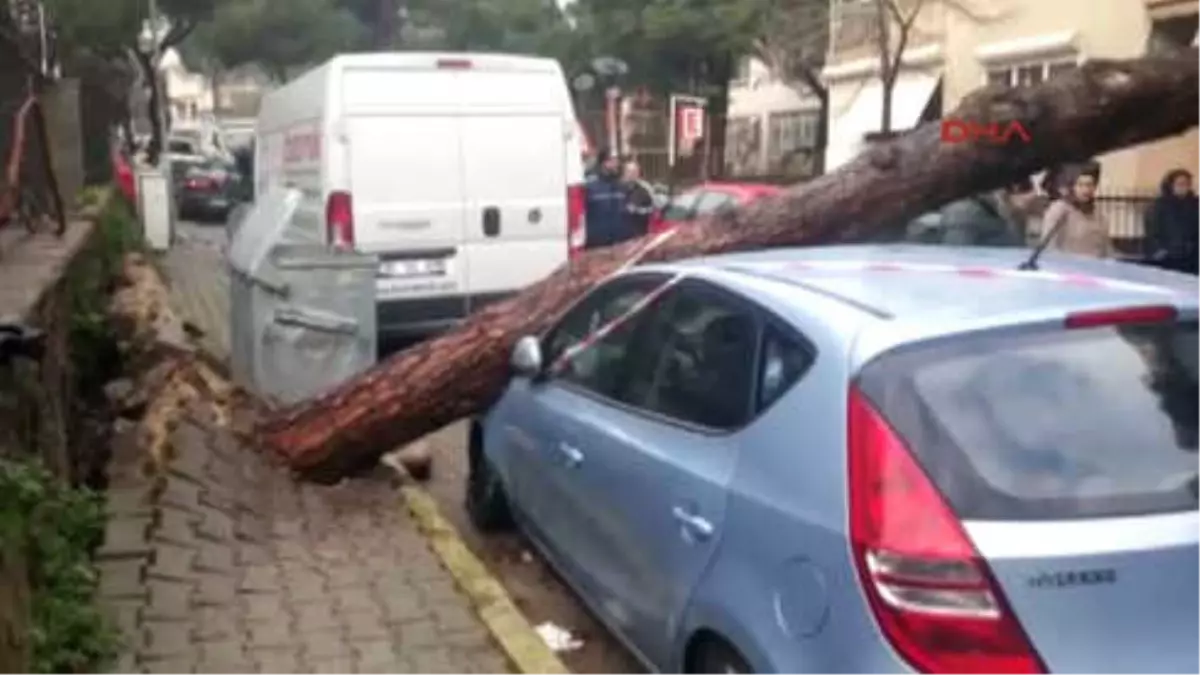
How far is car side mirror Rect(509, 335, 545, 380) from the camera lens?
5664 mm

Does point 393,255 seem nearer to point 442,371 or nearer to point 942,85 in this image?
point 442,371

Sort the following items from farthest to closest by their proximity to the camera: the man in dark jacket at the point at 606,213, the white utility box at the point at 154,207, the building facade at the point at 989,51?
the building facade at the point at 989,51
the white utility box at the point at 154,207
the man in dark jacket at the point at 606,213

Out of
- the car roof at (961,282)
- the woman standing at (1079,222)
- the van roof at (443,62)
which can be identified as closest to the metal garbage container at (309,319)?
the van roof at (443,62)

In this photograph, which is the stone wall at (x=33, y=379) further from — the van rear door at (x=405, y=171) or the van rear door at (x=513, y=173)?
the van rear door at (x=513, y=173)

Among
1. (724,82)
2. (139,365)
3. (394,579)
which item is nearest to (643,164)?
(724,82)

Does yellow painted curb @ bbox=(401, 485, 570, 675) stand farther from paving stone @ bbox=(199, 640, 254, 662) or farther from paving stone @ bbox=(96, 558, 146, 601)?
paving stone @ bbox=(96, 558, 146, 601)

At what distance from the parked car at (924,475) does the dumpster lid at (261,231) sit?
486 centimetres

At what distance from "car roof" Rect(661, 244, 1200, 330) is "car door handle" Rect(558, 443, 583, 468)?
2.42 feet

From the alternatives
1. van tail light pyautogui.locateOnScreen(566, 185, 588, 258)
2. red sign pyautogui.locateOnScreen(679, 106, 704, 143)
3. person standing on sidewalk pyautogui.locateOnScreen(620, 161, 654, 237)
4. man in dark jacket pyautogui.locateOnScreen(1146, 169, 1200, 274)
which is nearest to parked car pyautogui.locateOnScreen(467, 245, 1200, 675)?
van tail light pyautogui.locateOnScreen(566, 185, 588, 258)

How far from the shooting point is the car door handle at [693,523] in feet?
12.9

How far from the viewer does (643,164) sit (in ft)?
144

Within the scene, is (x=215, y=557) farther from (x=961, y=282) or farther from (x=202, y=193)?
(x=202, y=193)

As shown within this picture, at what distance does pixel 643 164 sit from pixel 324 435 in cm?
3719

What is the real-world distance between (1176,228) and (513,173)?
17.3 feet
